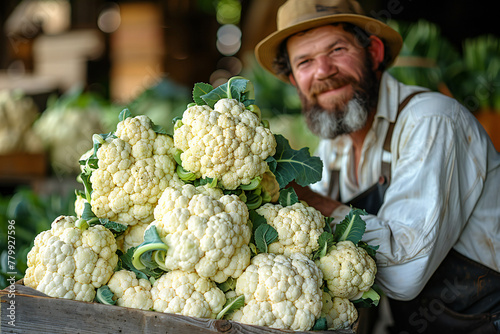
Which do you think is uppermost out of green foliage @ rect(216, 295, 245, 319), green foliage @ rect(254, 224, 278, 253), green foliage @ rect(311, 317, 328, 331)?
green foliage @ rect(254, 224, 278, 253)

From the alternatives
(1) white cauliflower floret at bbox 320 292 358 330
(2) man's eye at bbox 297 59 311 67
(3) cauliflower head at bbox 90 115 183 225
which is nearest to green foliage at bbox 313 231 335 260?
(1) white cauliflower floret at bbox 320 292 358 330

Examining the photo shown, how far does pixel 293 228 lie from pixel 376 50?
4.18 ft

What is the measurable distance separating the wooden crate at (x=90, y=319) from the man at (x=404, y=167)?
657 mm

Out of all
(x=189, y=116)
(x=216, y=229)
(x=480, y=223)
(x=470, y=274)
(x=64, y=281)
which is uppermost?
(x=189, y=116)

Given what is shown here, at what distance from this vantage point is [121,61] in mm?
5957

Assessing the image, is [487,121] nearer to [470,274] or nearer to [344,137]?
[344,137]

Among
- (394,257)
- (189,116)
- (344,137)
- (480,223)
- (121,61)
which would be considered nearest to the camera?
(189,116)

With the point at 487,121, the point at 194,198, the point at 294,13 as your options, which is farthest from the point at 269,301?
the point at 487,121

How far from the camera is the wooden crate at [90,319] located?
1.14m

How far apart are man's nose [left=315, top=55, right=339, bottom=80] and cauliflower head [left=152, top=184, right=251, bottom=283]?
37.6 inches

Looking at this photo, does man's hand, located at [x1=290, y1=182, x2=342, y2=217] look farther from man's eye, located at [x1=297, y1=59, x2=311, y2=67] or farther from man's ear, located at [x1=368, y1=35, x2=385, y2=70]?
man's ear, located at [x1=368, y1=35, x2=385, y2=70]

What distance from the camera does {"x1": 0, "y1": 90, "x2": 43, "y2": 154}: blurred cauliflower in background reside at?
3.86 m

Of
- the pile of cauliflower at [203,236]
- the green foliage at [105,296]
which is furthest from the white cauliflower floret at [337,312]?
the green foliage at [105,296]

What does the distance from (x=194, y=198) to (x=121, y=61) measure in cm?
520
